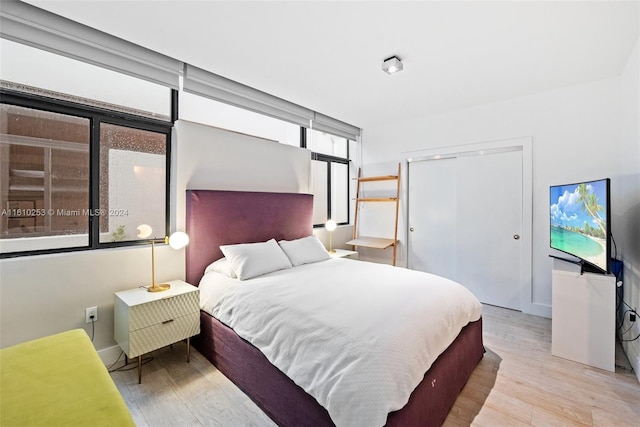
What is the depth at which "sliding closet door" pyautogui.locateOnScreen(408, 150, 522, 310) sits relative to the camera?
129 inches

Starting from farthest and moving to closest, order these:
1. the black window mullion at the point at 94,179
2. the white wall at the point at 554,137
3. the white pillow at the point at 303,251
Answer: the white pillow at the point at 303,251 < the white wall at the point at 554,137 < the black window mullion at the point at 94,179

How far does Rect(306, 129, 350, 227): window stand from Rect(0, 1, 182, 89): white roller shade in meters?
1.96

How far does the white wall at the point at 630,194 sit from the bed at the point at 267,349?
116 cm

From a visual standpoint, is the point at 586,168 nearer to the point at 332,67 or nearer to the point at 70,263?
the point at 332,67

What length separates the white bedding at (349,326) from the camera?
1.21 m

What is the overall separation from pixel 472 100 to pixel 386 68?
4.95 feet

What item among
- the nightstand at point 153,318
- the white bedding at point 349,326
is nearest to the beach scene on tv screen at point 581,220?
the white bedding at point 349,326

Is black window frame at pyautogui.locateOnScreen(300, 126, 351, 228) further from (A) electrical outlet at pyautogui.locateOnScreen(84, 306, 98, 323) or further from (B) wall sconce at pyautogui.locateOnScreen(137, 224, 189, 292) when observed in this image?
(A) electrical outlet at pyautogui.locateOnScreen(84, 306, 98, 323)

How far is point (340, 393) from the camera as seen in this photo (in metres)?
1.20

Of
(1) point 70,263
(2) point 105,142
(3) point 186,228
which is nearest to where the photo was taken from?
(1) point 70,263

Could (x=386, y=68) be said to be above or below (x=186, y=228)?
above

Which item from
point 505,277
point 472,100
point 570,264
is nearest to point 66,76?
point 472,100

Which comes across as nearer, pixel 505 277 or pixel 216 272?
pixel 216 272

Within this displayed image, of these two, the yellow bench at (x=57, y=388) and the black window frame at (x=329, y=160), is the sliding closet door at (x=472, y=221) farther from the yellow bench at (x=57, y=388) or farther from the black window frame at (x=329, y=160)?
the yellow bench at (x=57, y=388)
